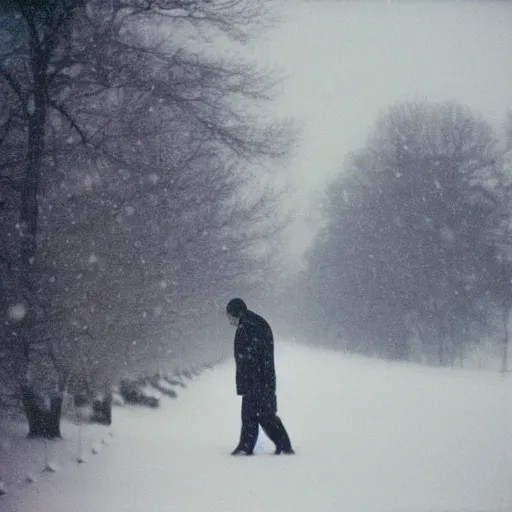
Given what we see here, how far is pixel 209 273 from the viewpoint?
18.1 metres

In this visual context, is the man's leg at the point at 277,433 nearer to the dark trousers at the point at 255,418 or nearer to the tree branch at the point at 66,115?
the dark trousers at the point at 255,418

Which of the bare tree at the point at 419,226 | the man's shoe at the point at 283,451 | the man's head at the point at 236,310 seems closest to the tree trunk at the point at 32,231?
the man's head at the point at 236,310

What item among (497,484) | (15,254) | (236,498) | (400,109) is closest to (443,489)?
(497,484)

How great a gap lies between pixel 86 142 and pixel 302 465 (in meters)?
4.55

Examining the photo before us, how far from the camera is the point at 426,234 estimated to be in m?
32.4

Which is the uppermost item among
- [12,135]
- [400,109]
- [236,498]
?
[400,109]

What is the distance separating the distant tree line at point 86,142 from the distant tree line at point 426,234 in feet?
77.4

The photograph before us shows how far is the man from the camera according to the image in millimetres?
7383

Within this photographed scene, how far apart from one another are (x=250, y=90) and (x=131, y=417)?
585 centimetres

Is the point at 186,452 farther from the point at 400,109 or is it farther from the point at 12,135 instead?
the point at 400,109

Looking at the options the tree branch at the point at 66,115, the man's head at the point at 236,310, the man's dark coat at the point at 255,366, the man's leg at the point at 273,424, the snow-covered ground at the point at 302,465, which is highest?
the tree branch at the point at 66,115

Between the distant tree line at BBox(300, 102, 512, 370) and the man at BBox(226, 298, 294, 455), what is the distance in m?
25.1

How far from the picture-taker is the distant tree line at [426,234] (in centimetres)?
3117

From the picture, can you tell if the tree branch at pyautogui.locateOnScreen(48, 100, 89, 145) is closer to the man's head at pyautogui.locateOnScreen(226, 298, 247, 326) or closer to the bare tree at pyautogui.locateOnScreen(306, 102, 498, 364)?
the man's head at pyautogui.locateOnScreen(226, 298, 247, 326)
